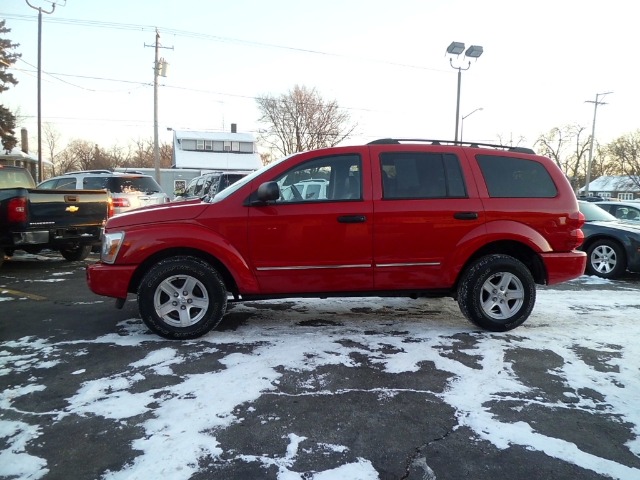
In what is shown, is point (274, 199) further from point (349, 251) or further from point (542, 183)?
point (542, 183)

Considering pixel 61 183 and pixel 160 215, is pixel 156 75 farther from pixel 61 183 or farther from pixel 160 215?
pixel 160 215

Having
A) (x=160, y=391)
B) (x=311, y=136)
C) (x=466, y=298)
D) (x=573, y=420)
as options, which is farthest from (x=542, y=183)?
(x=311, y=136)

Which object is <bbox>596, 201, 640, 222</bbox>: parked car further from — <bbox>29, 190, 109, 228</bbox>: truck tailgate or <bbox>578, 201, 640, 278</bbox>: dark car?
<bbox>29, 190, 109, 228</bbox>: truck tailgate

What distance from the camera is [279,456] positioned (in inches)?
99.6

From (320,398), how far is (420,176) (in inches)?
97.4

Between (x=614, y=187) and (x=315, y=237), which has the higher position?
(x=614, y=187)

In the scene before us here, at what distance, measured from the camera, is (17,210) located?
7.23 m

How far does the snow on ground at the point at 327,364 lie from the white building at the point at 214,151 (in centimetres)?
3853

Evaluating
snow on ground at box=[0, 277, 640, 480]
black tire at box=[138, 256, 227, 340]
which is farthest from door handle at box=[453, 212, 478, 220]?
black tire at box=[138, 256, 227, 340]

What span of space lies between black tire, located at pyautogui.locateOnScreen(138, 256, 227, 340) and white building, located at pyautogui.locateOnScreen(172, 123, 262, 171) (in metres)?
38.7

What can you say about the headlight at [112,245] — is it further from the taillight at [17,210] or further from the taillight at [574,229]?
the taillight at [574,229]

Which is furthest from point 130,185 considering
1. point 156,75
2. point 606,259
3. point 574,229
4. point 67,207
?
point 156,75

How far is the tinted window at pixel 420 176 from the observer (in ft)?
15.0

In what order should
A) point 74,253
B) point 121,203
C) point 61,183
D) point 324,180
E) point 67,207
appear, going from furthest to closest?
1. point 61,183
2. point 121,203
3. point 74,253
4. point 67,207
5. point 324,180
